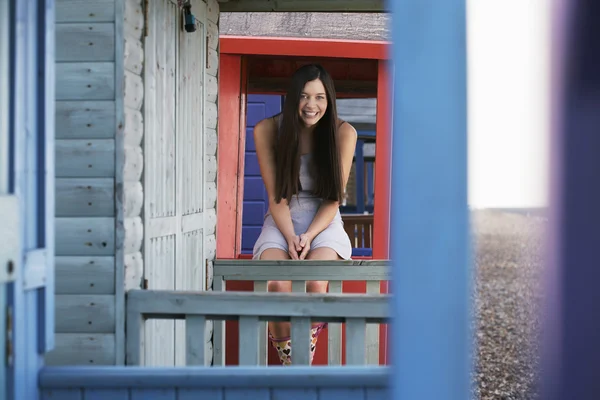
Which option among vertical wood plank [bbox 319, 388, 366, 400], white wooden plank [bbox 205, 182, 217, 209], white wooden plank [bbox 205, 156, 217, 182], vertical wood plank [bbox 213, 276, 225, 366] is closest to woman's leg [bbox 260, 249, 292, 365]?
vertical wood plank [bbox 213, 276, 225, 366]

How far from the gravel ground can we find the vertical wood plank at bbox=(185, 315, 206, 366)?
1012 mm

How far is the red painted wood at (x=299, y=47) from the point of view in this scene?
15.6 feet

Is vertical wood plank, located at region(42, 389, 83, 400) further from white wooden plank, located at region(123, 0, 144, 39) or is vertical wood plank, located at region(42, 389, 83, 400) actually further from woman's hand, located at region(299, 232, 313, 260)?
woman's hand, located at region(299, 232, 313, 260)

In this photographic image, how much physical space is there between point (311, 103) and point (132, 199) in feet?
5.03

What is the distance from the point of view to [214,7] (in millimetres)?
4121

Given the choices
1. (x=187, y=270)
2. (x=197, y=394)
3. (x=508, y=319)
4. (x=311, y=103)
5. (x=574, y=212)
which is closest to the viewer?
(x=574, y=212)

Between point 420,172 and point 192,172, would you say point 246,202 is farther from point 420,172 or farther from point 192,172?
point 420,172

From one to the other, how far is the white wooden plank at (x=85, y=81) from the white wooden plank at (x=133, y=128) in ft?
0.32

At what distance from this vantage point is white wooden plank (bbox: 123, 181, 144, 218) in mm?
2614

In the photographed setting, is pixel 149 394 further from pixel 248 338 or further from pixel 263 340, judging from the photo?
pixel 263 340

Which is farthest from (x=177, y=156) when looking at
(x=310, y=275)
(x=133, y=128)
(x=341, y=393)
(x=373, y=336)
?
(x=341, y=393)

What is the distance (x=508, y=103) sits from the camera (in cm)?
101

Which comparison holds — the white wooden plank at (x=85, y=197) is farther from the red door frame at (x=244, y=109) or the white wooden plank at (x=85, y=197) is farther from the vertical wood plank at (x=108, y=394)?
the red door frame at (x=244, y=109)

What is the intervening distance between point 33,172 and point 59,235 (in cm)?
73
